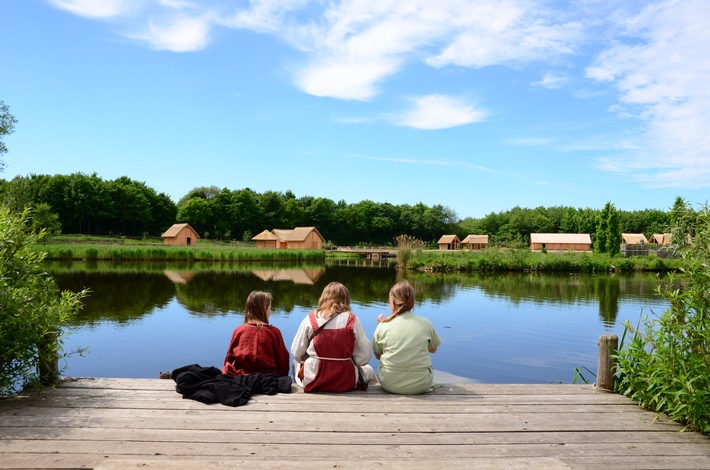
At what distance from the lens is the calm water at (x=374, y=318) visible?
29.6 ft

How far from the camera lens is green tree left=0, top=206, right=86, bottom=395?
3768 mm

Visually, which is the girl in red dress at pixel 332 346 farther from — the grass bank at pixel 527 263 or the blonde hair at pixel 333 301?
the grass bank at pixel 527 263

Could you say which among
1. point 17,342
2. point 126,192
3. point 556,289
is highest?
point 126,192

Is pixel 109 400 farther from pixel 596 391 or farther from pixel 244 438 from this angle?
pixel 596 391

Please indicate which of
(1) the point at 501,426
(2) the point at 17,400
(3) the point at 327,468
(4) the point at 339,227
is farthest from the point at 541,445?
(4) the point at 339,227

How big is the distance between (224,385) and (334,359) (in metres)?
0.90

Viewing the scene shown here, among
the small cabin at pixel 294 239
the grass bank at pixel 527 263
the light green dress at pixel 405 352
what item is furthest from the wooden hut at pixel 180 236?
the light green dress at pixel 405 352

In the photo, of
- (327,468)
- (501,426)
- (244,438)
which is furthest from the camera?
(501,426)

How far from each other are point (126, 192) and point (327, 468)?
6041cm

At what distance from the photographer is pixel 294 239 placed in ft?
176

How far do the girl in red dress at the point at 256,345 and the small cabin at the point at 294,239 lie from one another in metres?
48.8

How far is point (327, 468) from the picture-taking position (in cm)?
273

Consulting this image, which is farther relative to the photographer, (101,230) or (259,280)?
(101,230)

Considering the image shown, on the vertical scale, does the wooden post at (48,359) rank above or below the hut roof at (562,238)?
below
